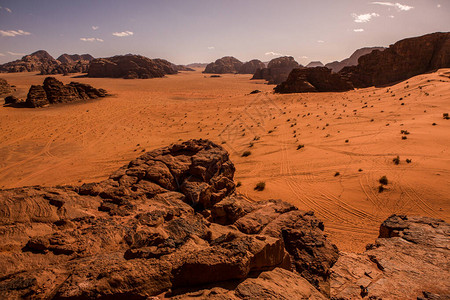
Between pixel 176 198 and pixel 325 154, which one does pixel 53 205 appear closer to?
pixel 176 198

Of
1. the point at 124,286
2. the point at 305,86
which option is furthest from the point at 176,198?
the point at 305,86

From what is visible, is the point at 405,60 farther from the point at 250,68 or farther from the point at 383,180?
the point at 250,68

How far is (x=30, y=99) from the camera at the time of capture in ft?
104

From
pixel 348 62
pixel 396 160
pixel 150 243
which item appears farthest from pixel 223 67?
pixel 150 243

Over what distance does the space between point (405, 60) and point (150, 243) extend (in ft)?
173

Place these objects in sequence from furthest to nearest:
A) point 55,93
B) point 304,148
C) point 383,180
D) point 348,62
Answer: point 348,62 < point 55,93 < point 304,148 < point 383,180

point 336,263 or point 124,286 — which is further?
point 336,263

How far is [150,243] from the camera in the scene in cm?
487

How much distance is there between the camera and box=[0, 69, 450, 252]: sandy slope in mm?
10391

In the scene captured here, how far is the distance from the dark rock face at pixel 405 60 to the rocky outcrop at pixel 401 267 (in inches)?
1718

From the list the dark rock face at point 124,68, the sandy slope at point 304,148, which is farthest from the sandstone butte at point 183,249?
the dark rock face at point 124,68

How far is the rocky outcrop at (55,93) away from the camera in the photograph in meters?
32.2

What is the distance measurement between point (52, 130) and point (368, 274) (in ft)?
92.1

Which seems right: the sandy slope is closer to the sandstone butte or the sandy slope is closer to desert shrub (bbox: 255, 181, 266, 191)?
desert shrub (bbox: 255, 181, 266, 191)
